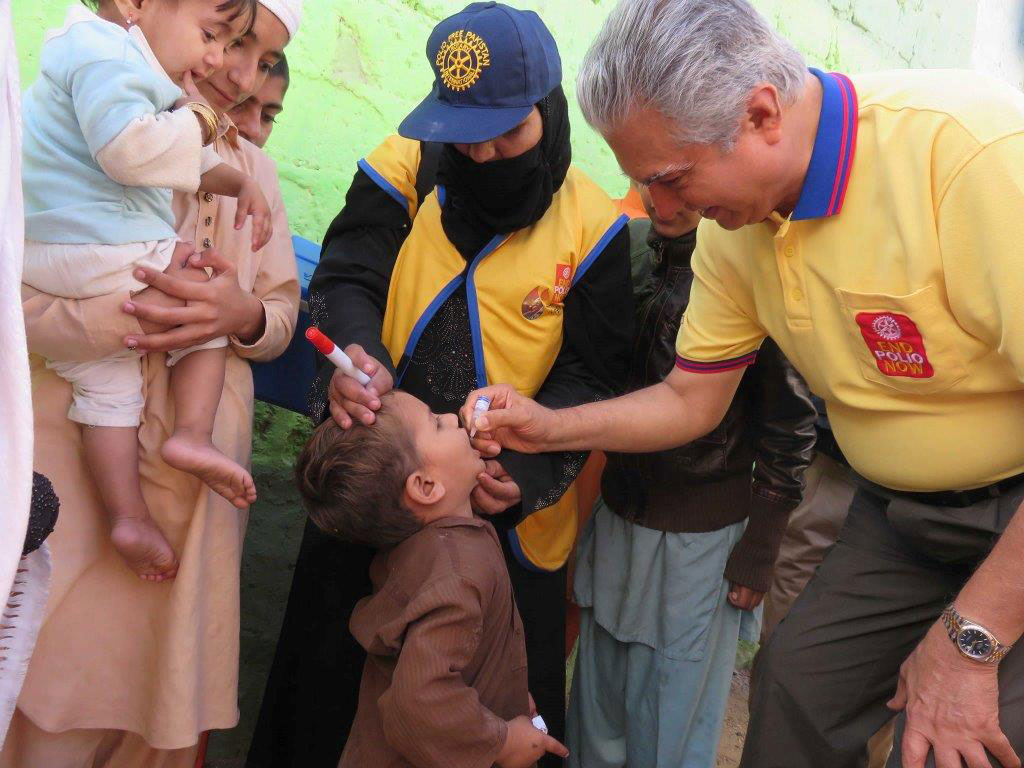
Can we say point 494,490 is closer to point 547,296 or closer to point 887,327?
point 547,296

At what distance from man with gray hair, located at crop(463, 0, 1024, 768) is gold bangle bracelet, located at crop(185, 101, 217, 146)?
747mm

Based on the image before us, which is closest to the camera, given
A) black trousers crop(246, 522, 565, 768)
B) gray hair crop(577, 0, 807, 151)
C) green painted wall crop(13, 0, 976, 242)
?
gray hair crop(577, 0, 807, 151)

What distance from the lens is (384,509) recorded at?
1988 millimetres

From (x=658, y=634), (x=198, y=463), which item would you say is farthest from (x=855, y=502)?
(x=198, y=463)

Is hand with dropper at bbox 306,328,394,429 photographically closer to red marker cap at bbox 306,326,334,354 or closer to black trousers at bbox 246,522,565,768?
red marker cap at bbox 306,326,334,354

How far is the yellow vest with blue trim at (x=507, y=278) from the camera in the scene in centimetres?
224

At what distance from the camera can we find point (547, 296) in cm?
225

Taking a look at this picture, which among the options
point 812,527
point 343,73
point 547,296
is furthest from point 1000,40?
point 547,296

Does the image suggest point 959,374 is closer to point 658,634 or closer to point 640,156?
point 640,156

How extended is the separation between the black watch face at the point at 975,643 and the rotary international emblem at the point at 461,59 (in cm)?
139

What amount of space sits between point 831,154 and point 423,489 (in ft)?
3.26

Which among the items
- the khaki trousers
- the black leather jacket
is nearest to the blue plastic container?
the black leather jacket

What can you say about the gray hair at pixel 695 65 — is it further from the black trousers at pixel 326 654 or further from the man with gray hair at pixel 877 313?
the black trousers at pixel 326 654

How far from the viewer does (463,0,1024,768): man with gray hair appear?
1.61 m
